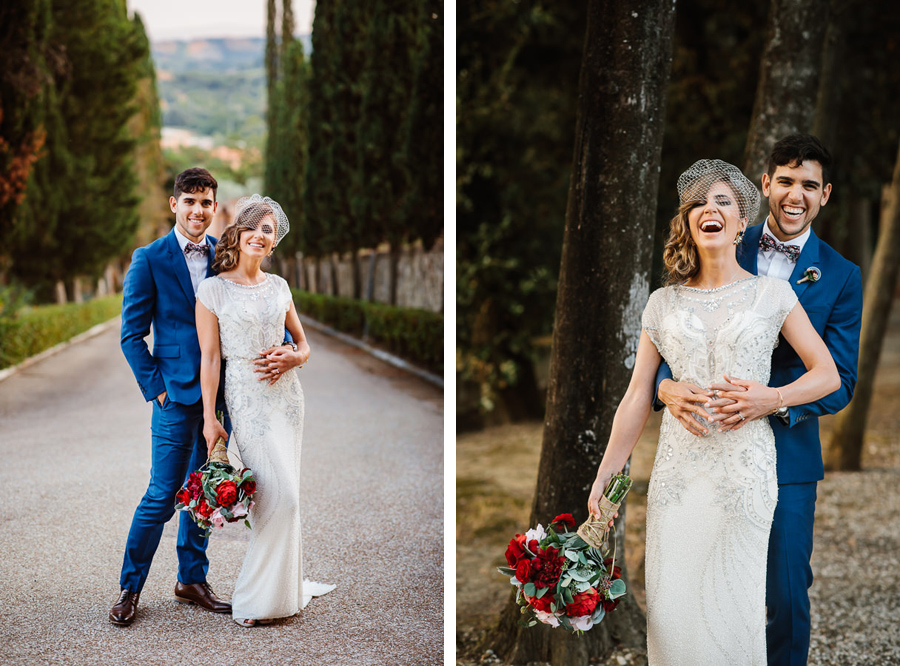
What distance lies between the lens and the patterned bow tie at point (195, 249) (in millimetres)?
2854

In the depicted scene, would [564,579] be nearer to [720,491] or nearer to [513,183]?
[720,491]

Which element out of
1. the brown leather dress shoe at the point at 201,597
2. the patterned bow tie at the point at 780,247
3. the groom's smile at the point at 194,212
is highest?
the groom's smile at the point at 194,212

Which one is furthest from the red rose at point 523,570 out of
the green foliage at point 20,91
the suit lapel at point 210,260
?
the green foliage at point 20,91

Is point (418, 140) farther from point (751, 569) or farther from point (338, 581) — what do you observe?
point (751, 569)

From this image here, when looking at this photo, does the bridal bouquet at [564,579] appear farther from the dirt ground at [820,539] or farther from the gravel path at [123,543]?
the dirt ground at [820,539]

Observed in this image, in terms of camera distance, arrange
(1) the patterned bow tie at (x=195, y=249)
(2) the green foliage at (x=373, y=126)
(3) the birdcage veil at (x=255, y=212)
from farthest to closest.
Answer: (2) the green foliage at (x=373, y=126) < (1) the patterned bow tie at (x=195, y=249) < (3) the birdcage veil at (x=255, y=212)

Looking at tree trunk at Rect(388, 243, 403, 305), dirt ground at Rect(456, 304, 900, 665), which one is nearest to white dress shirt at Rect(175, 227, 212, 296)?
dirt ground at Rect(456, 304, 900, 665)

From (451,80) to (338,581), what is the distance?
7.07 feet

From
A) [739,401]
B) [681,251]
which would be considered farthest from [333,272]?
[739,401]

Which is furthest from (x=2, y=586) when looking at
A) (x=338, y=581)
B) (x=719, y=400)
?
(x=719, y=400)

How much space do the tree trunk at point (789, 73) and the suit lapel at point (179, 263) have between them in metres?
3.27

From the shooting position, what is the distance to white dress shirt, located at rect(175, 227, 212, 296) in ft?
9.39

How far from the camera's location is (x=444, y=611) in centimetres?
307

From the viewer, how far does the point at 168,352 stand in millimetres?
2877
